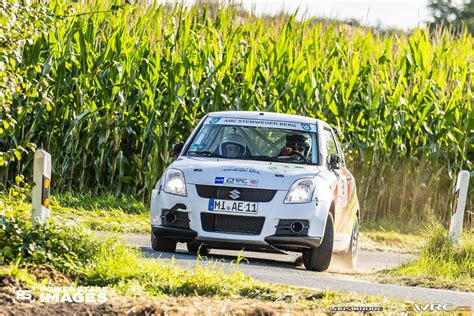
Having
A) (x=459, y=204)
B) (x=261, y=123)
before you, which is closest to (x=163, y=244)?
(x=261, y=123)

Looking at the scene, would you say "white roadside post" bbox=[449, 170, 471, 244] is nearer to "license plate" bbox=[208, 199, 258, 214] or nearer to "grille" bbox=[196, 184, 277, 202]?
"grille" bbox=[196, 184, 277, 202]

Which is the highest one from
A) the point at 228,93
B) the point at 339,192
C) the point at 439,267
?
the point at 228,93

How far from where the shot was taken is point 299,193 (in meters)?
12.8

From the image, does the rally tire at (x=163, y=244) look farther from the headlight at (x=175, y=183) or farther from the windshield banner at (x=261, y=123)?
the windshield banner at (x=261, y=123)

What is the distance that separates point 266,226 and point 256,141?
1649 millimetres

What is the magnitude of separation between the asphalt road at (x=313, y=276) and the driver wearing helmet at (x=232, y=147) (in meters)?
1.17

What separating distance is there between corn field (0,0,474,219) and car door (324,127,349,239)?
14.6 feet

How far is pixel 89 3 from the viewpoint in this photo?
65.2ft

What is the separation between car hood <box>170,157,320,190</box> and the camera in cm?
1279

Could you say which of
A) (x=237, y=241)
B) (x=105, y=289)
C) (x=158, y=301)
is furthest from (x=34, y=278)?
(x=237, y=241)

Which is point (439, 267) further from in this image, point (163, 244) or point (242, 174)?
point (163, 244)

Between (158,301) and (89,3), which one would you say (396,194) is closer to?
(89,3)

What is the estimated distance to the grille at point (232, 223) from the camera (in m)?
12.8

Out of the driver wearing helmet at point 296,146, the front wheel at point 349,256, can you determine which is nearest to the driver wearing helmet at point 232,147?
the driver wearing helmet at point 296,146
